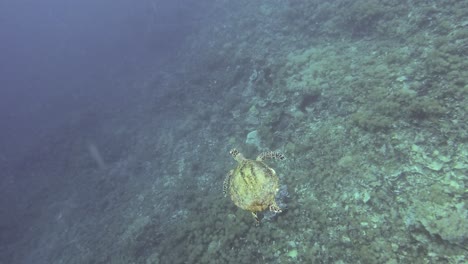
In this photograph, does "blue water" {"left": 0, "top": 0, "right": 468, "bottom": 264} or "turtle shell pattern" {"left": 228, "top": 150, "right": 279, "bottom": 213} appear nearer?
"blue water" {"left": 0, "top": 0, "right": 468, "bottom": 264}

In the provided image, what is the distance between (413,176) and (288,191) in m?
2.26

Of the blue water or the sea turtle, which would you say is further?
the sea turtle

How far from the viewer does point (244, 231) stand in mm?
5449

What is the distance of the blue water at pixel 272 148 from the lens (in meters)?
4.64

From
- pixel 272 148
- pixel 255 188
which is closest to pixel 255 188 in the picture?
pixel 255 188

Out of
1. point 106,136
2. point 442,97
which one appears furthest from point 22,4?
point 442,97

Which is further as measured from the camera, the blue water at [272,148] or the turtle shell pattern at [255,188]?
the turtle shell pattern at [255,188]

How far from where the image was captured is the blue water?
464 cm

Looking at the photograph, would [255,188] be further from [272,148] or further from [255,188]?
[272,148]

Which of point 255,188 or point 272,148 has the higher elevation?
point 255,188

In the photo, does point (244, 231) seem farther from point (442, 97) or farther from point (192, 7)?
point (192, 7)

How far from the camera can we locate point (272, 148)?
7.24 metres

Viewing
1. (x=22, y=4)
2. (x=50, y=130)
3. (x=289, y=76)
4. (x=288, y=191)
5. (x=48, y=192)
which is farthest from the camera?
(x=22, y=4)

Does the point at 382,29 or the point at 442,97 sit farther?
the point at 382,29
